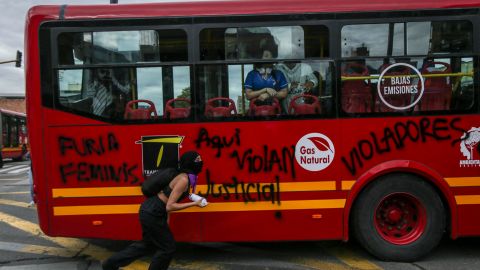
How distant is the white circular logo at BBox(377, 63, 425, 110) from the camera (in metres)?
5.18

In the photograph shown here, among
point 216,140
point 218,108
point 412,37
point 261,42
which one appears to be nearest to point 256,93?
point 218,108

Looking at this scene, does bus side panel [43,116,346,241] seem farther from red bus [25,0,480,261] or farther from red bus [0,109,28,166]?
red bus [0,109,28,166]

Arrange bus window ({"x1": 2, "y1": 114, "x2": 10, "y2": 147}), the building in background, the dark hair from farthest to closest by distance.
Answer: the building in background, bus window ({"x1": 2, "y1": 114, "x2": 10, "y2": 147}), the dark hair

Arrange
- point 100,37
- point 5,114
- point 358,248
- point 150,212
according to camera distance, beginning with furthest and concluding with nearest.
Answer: point 5,114, point 358,248, point 100,37, point 150,212

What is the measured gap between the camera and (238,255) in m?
5.75

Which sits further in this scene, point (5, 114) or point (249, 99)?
point (5, 114)

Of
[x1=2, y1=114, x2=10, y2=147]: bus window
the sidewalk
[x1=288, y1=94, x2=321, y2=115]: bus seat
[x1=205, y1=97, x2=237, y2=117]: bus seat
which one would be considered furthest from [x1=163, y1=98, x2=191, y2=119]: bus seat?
[x1=2, y1=114, x2=10, y2=147]: bus window

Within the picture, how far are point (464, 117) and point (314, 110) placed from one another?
1.71 meters

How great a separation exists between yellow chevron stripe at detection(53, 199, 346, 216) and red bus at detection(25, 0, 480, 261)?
0.05ft

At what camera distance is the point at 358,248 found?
5926 millimetres

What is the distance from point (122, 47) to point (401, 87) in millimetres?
3214

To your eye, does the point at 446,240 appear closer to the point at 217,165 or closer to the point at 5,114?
the point at 217,165

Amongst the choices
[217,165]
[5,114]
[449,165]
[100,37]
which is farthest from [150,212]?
[5,114]

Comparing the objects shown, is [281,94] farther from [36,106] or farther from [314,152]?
[36,106]
